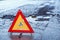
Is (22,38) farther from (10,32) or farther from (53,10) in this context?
(53,10)

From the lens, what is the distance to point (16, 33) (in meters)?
3.02

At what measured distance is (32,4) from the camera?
116 inches

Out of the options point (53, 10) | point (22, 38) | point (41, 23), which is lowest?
point (22, 38)

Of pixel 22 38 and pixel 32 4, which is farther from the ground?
pixel 32 4

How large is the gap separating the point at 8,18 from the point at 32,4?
0.44 m

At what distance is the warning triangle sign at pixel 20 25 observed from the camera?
2.92m

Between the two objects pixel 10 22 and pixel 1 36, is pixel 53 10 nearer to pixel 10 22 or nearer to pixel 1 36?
pixel 10 22

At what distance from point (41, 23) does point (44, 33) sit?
0.16m

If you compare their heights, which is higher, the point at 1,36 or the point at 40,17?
the point at 40,17

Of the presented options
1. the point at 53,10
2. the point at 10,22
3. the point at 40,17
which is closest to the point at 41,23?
the point at 40,17

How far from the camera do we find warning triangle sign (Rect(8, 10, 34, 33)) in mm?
2920

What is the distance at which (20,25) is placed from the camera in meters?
2.96

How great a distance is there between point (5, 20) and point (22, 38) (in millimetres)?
394

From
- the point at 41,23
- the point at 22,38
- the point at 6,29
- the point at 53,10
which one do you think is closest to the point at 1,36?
the point at 6,29
